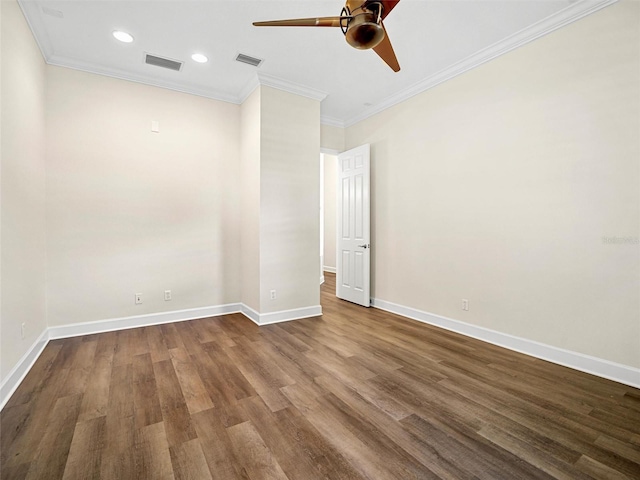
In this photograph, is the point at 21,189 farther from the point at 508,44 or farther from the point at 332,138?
the point at 508,44

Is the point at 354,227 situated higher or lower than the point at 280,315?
higher

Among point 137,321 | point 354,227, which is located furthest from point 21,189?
point 354,227

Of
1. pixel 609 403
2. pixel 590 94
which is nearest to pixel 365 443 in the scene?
pixel 609 403

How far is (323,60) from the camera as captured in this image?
11.1 ft

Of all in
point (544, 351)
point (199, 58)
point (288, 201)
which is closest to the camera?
point (544, 351)

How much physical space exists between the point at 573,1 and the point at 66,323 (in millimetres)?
5769

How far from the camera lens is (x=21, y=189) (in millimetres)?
2568

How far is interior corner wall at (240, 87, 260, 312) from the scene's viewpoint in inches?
153

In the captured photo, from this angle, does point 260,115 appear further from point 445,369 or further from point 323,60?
point 445,369

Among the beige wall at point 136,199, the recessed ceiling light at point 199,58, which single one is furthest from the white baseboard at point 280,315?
the recessed ceiling light at point 199,58

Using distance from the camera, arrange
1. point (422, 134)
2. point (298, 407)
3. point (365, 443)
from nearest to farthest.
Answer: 1. point (365, 443)
2. point (298, 407)
3. point (422, 134)

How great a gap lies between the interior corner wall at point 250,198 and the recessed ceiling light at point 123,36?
54.8 inches

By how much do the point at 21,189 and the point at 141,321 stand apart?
189cm

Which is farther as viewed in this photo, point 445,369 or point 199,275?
point 199,275
